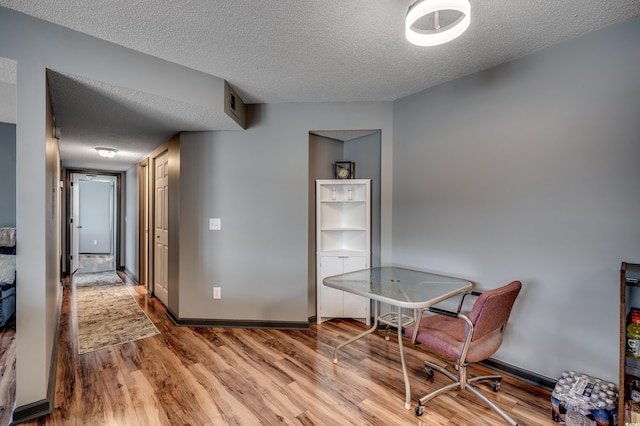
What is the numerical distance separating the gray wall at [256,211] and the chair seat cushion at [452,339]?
1140 mm

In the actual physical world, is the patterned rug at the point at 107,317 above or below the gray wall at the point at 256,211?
below

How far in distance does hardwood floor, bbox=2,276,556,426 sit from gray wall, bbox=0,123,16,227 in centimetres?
174

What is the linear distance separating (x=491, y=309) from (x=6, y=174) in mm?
5084

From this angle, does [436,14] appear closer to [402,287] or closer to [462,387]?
[402,287]

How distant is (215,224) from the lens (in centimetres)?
311

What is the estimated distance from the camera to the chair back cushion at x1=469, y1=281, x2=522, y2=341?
1.62 meters

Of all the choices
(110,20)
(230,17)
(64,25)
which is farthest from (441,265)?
(64,25)

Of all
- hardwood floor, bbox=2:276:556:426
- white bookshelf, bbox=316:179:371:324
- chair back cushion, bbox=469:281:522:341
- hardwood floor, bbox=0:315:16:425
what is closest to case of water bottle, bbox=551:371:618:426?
hardwood floor, bbox=2:276:556:426

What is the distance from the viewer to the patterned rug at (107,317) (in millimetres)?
2751

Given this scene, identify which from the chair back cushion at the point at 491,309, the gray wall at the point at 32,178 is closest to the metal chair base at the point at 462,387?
the chair back cushion at the point at 491,309

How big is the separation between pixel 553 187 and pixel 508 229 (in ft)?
1.34

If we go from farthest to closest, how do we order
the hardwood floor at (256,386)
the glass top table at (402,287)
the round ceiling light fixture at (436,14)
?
1. the glass top table at (402,287)
2. the hardwood floor at (256,386)
3. the round ceiling light fixture at (436,14)

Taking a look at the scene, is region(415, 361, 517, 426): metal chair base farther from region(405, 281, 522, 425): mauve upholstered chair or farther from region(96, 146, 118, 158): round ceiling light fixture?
region(96, 146, 118, 158): round ceiling light fixture

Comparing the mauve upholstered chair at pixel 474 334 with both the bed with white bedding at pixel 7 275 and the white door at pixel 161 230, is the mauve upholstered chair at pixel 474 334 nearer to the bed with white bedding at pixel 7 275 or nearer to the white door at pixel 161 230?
the white door at pixel 161 230
